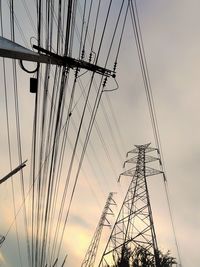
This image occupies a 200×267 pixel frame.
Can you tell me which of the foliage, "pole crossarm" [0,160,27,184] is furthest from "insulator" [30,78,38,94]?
the foliage

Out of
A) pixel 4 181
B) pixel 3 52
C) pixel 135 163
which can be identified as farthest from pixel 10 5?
pixel 135 163

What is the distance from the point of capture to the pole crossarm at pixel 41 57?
17.4 feet

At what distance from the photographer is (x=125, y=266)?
2292 centimetres

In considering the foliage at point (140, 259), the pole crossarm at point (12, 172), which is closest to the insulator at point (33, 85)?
the pole crossarm at point (12, 172)

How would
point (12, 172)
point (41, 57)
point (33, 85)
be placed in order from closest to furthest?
point (41, 57), point (33, 85), point (12, 172)

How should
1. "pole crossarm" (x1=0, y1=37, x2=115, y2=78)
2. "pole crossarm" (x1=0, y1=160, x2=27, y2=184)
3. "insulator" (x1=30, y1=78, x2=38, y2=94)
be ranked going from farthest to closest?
"pole crossarm" (x1=0, y1=160, x2=27, y2=184) → "insulator" (x1=30, y1=78, x2=38, y2=94) → "pole crossarm" (x1=0, y1=37, x2=115, y2=78)

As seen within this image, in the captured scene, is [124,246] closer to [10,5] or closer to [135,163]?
[135,163]

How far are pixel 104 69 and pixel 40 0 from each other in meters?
3.29

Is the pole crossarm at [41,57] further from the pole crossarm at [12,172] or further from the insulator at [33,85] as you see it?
the pole crossarm at [12,172]

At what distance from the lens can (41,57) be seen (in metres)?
6.91

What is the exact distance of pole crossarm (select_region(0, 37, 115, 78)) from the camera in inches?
209

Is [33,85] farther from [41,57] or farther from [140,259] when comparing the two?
[140,259]

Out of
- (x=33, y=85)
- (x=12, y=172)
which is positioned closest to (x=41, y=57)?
(x=33, y=85)

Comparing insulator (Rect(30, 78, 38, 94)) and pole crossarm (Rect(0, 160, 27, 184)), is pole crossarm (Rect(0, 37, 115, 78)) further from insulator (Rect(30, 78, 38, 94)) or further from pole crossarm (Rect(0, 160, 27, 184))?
pole crossarm (Rect(0, 160, 27, 184))
